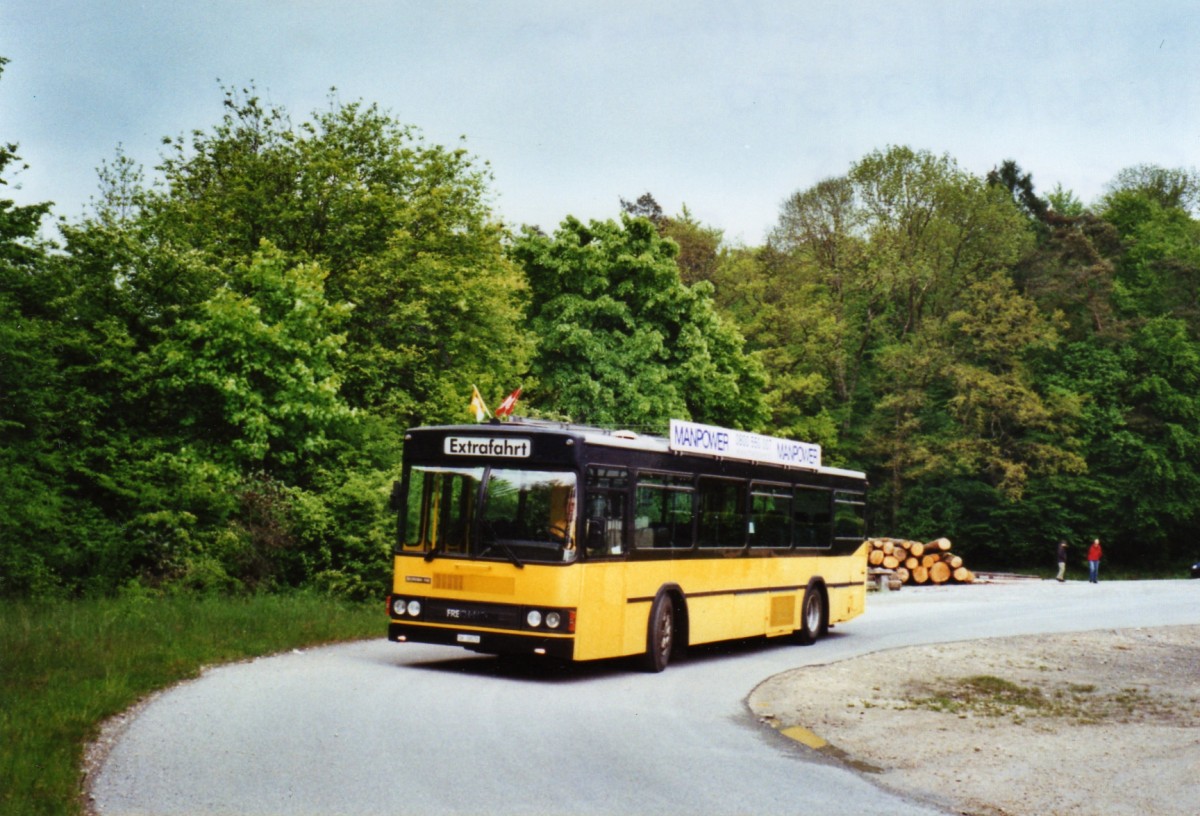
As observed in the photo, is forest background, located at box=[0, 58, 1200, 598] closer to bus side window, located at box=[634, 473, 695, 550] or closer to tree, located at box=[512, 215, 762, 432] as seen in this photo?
tree, located at box=[512, 215, 762, 432]

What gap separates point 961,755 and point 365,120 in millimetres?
31575

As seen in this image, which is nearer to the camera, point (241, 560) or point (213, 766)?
point (213, 766)

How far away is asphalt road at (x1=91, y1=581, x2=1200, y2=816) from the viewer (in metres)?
8.06

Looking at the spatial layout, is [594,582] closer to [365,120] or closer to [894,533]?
[365,120]

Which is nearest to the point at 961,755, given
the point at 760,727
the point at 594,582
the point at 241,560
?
the point at 760,727

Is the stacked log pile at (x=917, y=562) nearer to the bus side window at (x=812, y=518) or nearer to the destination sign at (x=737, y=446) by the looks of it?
the bus side window at (x=812, y=518)

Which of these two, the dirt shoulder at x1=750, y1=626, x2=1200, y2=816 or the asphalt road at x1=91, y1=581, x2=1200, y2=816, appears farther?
the dirt shoulder at x1=750, y1=626, x2=1200, y2=816

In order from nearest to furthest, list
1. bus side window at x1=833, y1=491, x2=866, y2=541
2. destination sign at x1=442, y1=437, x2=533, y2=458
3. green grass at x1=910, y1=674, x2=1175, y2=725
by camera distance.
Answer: green grass at x1=910, y1=674, x2=1175, y2=725 < destination sign at x1=442, y1=437, x2=533, y2=458 < bus side window at x1=833, y1=491, x2=866, y2=541

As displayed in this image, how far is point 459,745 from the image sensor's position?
994 cm

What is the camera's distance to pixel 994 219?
2275 inches

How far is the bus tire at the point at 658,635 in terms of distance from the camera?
15.8 metres

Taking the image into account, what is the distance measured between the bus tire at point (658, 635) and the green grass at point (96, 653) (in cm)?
459

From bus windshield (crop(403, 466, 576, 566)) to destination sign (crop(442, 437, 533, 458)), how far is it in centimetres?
20

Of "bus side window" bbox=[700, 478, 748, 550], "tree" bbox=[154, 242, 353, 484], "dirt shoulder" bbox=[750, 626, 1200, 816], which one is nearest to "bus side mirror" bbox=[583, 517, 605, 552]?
"dirt shoulder" bbox=[750, 626, 1200, 816]
